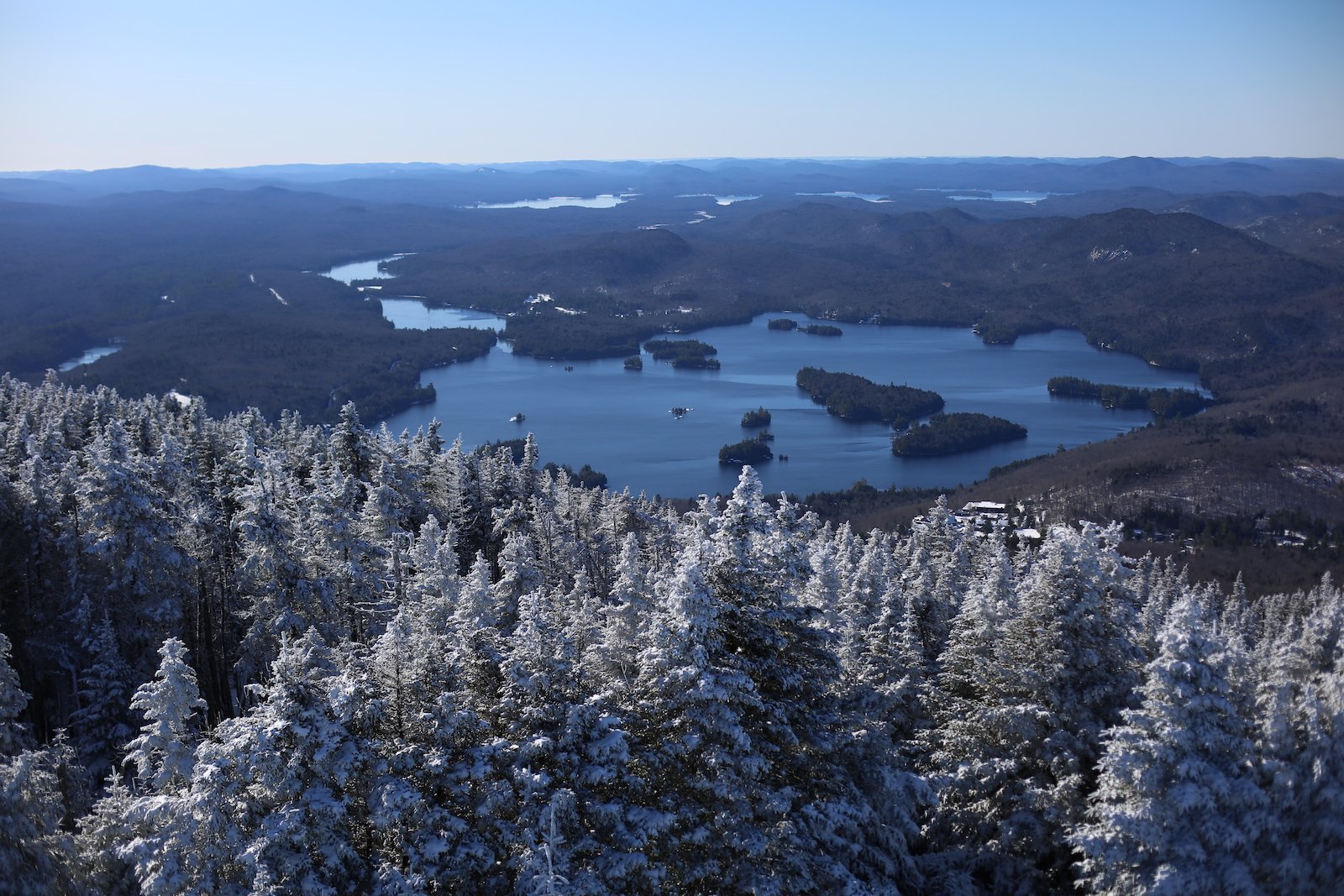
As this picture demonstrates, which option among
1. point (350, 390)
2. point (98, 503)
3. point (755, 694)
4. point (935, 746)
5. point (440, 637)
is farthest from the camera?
point (350, 390)

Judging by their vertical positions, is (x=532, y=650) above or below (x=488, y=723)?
above

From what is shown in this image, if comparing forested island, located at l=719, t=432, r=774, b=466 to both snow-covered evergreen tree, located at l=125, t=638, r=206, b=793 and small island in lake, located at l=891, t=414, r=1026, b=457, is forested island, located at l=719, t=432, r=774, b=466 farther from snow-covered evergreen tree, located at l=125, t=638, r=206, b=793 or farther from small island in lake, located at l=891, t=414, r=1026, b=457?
snow-covered evergreen tree, located at l=125, t=638, r=206, b=793

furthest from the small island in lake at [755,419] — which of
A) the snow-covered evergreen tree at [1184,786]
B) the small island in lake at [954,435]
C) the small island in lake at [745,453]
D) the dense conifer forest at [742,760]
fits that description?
the snow-covered evergreen tree at [1184,786]

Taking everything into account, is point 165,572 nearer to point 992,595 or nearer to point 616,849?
point 616,849

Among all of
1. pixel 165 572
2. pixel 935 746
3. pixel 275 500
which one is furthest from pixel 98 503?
pixel 935 746

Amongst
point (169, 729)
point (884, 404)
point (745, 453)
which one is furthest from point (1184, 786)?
point (884, 404)

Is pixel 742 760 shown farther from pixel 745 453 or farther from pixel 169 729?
pixel 745 453

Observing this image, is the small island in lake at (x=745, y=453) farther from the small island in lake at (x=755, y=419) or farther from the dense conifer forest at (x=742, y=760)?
the dense conifer forest at (x=742, y=760)

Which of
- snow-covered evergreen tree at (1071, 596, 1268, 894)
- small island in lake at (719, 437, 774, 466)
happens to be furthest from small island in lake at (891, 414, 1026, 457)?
snow-covered evergreen tree at (1071, 596, 1268, 894)
